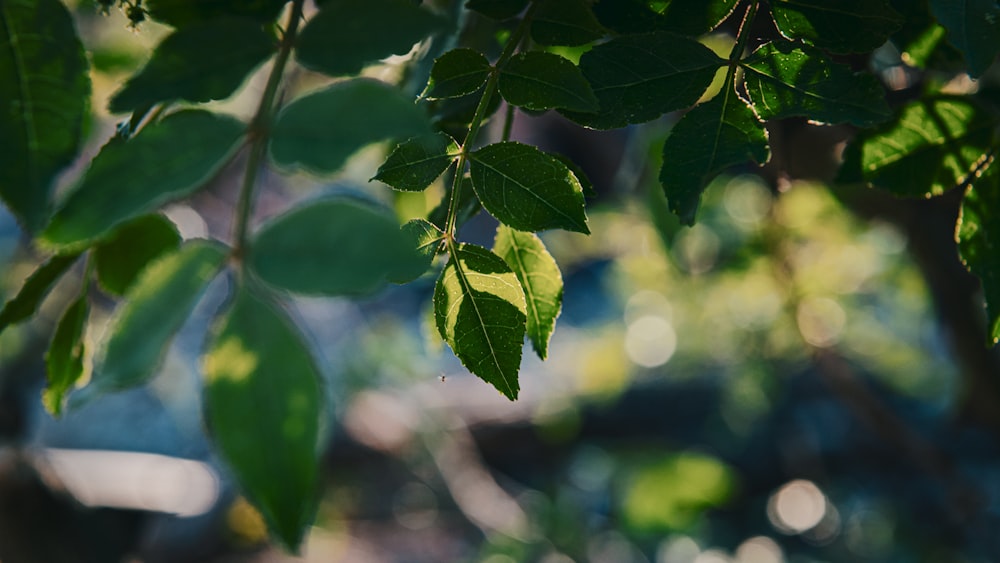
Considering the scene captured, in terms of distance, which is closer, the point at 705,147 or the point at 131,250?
the point at 705,147

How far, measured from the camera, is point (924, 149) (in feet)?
1.54

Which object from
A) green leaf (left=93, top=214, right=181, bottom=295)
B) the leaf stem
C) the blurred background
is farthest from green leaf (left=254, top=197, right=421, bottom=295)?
the blurred background

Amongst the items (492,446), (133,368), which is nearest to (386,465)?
(492,446)

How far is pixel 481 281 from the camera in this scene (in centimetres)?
38

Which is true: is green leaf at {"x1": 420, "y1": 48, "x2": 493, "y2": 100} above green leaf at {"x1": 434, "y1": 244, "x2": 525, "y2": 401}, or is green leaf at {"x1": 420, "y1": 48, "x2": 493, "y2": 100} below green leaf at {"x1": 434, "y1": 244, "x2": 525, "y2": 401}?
above

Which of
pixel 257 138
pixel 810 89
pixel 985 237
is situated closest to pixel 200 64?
pixel 257 138

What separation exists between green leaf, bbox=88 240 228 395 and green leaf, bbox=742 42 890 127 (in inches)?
10.3

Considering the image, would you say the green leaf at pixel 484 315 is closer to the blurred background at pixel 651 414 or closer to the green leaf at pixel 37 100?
the green leaf at pixel 37 100

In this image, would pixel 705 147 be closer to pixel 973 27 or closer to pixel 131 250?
pixel 973 27

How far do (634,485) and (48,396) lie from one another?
1.53 metres

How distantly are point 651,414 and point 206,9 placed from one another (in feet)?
6.60

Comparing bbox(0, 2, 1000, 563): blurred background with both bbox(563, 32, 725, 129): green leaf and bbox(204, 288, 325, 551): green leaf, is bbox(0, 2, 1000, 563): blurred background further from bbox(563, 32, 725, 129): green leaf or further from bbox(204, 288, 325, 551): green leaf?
bbox(204, 288, 325, 551): green leaf

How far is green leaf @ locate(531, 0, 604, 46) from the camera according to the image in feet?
1.32

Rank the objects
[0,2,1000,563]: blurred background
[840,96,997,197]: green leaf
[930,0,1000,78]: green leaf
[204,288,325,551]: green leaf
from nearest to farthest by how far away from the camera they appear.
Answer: [204,288,325,551]: green leaf, [930,0,1000,78]: green leaf, [840,96,997,197]: green leaf, [0,2,1000,563]: blurred background
